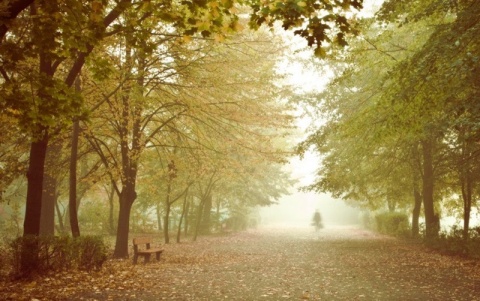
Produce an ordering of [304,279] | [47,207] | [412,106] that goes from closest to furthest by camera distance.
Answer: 1. [412,106]
2. [304,279]
3. [47,207]

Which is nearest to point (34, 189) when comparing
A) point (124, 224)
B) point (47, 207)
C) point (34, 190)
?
point (34, 190)

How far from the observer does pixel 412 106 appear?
9.16m

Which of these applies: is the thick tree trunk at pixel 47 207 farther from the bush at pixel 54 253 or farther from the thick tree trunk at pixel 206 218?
the thick tree trunk at pixel 206 218

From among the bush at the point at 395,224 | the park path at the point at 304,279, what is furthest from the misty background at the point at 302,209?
the park path at the point at 304,279

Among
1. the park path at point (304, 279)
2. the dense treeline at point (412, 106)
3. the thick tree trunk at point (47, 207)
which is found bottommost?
the park path at point (304, 279)

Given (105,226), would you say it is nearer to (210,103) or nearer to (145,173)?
(145,173)

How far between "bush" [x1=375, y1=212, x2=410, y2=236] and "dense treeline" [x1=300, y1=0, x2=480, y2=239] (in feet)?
5.08

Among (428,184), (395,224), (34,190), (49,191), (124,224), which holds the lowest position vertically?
(395,224)

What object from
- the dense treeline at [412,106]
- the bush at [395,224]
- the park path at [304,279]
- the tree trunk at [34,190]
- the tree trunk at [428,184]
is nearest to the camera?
the park path at [304,279]

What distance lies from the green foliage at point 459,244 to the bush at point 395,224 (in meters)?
7.22

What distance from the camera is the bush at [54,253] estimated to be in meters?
7.99

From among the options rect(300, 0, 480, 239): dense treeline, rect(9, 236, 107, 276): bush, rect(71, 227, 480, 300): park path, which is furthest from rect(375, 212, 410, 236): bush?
rect(9, 236, 107, 276): bush

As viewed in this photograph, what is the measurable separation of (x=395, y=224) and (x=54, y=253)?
21.6 metres

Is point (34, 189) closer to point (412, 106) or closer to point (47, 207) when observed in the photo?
point (47, 207)
